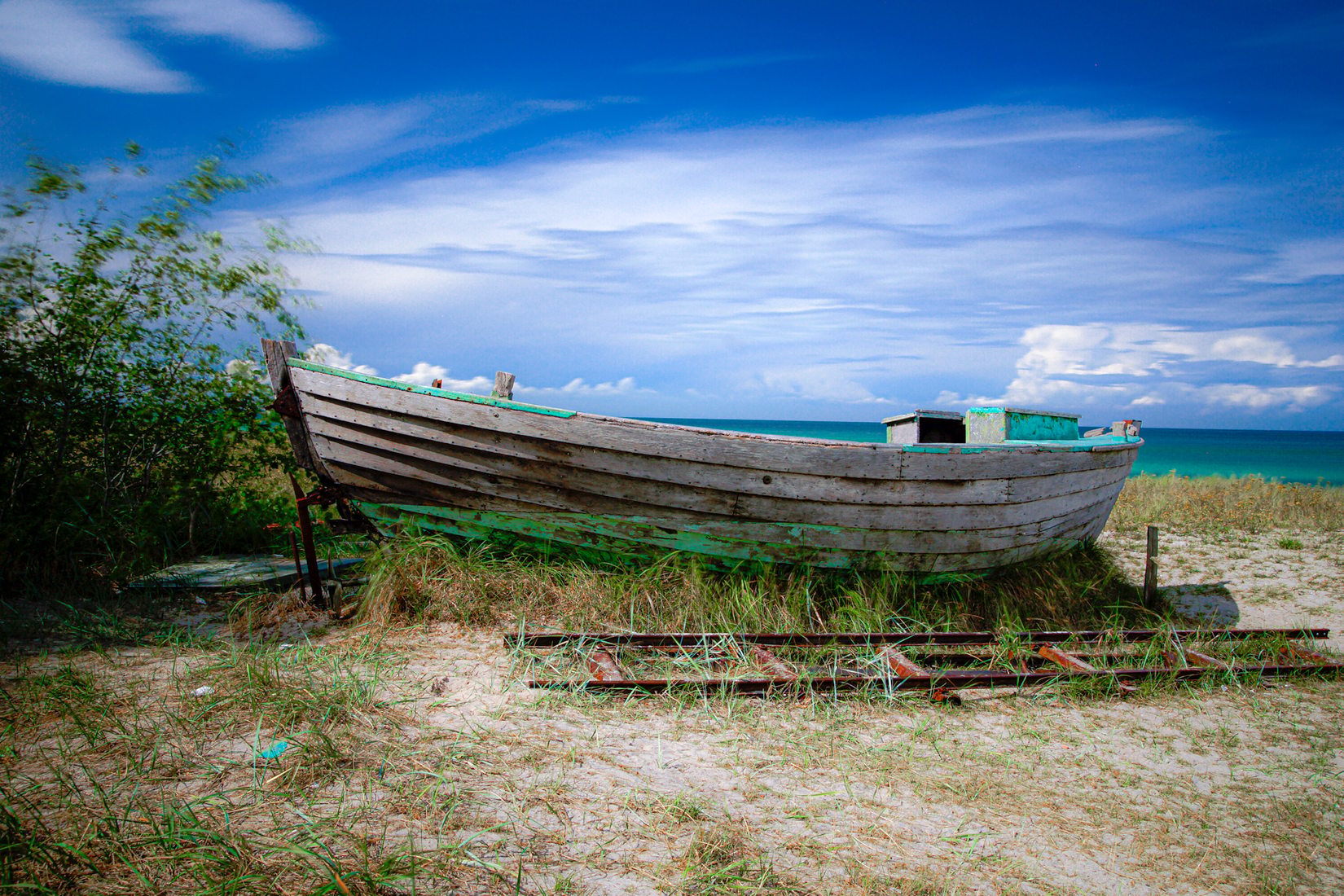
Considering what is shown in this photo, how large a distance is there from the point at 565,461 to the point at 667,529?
35.2 inches

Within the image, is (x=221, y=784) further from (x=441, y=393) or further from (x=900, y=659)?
(x=900, y=659)

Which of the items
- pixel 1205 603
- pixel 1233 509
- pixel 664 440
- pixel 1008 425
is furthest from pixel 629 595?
pixel 1233 509

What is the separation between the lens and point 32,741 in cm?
275

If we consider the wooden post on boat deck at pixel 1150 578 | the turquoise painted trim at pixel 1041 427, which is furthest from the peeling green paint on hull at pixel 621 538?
the wooden post on boat deck at pixel 1150 578

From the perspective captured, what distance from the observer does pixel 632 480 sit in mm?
4730

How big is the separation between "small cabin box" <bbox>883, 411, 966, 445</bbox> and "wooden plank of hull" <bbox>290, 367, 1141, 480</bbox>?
6.32ft

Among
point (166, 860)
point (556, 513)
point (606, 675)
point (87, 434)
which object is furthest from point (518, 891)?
point (87, 434)

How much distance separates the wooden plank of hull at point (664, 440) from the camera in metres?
4.62

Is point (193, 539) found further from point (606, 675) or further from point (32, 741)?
point (606, 675)

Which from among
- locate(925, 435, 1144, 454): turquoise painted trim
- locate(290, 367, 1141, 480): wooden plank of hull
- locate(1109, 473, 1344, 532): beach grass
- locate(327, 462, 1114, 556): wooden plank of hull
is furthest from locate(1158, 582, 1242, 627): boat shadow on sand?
locate(290, 367, 1141, 480): wooden plank of hull

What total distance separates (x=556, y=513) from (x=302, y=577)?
6.61 feet

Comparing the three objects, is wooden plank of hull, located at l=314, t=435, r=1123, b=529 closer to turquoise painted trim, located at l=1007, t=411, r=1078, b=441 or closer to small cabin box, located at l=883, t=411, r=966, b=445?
small cabin box, located at l=883, t=411, r=966, b=445

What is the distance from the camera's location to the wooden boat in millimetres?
4680

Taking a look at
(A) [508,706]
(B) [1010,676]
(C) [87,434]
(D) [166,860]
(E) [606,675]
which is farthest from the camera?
(C) [87,434]
